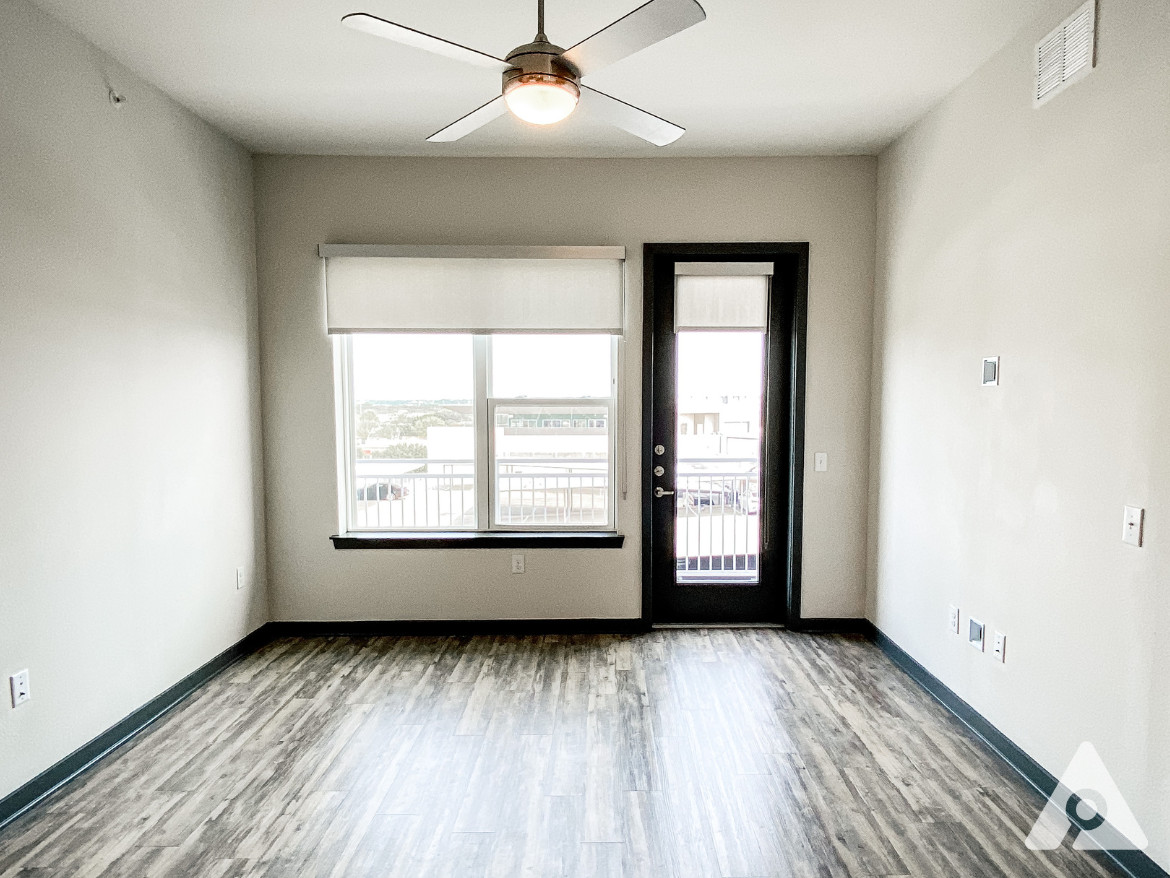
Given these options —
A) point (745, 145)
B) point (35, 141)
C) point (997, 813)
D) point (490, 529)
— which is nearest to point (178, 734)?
point (490, 529)

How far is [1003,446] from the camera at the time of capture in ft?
8.21

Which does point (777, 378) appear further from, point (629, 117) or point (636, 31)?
point (636, 31)

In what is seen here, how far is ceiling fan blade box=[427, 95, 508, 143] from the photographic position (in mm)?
1893

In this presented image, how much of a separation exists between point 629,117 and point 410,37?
0.71 m

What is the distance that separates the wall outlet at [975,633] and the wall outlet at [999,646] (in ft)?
0.27

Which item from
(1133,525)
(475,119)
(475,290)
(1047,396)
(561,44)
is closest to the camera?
(1133,525)

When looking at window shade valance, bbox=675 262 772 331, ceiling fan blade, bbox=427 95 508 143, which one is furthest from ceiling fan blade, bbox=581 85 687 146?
window shade valance, bbox=675 262 772 331

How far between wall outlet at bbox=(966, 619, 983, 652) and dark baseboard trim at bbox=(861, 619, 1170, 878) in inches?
10.9

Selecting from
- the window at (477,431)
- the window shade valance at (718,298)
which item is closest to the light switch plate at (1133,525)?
the window shade valance at (718,298)

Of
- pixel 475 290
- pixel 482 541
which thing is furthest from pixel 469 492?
pixel 475 290

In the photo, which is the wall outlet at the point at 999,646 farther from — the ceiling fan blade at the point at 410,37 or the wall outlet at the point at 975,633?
the ceiling fan blade at the point at 410,37

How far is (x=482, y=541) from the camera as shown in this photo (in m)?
3.69

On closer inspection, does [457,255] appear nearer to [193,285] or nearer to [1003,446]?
[193,285]

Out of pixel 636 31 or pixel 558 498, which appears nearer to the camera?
pixel 636 31
